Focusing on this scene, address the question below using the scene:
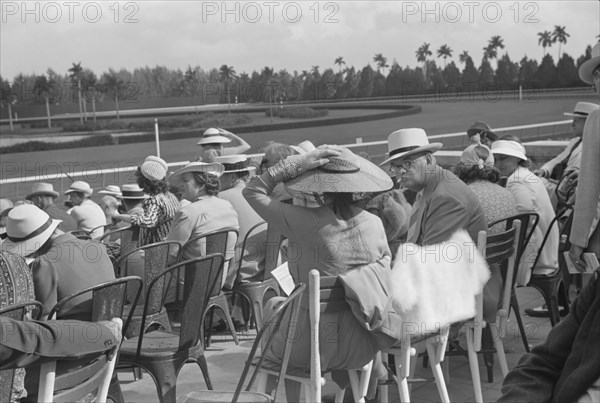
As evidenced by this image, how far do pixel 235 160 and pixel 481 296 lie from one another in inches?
114

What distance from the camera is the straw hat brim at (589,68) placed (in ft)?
11.9

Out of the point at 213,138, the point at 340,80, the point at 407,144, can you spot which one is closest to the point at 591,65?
the point at 407,144

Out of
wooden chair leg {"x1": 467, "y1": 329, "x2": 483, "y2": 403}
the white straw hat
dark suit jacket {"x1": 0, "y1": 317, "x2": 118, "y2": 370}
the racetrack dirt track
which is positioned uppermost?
the white straw hat

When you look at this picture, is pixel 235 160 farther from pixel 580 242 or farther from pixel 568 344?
pixel 568 344

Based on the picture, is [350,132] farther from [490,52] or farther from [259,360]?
[259,360]

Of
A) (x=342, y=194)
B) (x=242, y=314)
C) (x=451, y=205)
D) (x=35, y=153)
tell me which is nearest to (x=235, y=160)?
(x=242, y=314)

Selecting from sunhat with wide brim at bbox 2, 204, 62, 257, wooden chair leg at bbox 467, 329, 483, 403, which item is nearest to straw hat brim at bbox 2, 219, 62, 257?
sunhat with wide brim at bbox 2, 204, 62, 257

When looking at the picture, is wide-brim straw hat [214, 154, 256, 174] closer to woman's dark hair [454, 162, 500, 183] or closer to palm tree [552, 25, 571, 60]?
woman's dark hair [454, 162, 500, 183]

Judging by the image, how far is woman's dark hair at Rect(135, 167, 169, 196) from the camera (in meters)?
6.32

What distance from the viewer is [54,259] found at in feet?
12.4

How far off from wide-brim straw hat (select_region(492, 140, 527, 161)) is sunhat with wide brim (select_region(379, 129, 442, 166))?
1.51 m

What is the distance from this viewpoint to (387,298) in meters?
3.56

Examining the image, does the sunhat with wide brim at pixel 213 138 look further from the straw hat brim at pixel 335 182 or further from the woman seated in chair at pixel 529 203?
A: the straw hat brim at pixel 335 182

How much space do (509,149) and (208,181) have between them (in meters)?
2.31
